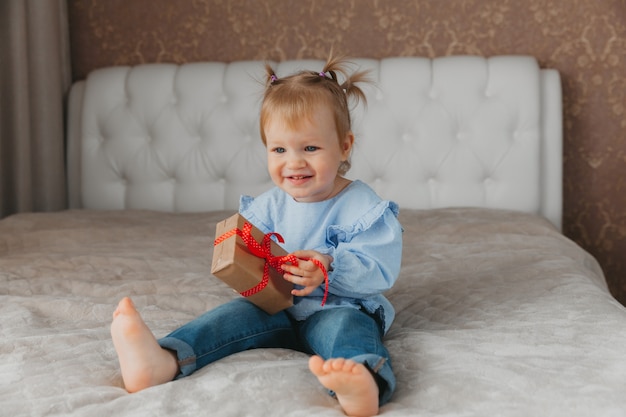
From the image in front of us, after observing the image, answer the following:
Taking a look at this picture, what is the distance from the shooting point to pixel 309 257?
136 cm

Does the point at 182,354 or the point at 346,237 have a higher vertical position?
the point at 346,237

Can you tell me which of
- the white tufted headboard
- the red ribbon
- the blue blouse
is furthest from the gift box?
the white tufted headboard

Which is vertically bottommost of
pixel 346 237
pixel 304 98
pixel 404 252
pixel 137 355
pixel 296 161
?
pixel 404 252

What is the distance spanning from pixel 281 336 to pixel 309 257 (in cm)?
23

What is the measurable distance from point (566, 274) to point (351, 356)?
34.4 inches

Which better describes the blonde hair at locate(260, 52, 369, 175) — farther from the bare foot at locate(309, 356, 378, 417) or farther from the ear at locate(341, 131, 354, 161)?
the bare foot at locate(309, 356, 378, 417)

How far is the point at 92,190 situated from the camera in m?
3.08

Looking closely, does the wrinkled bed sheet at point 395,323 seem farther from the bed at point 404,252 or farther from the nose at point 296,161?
the nose at point 296,161

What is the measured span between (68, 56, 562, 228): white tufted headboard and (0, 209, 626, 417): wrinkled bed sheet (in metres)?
0.23

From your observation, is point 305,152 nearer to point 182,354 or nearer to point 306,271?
point 306,271

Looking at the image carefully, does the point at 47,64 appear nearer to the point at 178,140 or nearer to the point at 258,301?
the point at 178,140

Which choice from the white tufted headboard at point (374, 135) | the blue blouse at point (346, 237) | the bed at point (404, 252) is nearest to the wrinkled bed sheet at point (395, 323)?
the bed at point (404, 252)

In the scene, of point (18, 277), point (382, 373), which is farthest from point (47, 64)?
point (382, 373)

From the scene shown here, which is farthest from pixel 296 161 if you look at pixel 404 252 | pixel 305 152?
pixel 404 252
